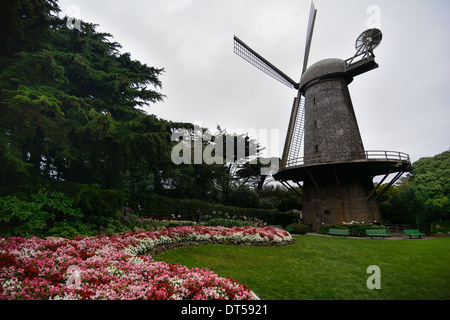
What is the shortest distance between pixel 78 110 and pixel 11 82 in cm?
309

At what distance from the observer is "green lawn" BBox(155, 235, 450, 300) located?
5160 millimetres

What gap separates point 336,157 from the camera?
19078mm

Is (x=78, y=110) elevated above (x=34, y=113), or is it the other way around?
(x=78, y=110)

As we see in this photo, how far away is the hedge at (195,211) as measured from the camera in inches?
797

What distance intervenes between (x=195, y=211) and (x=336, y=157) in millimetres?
14663

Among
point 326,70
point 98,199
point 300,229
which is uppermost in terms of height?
point 326,70

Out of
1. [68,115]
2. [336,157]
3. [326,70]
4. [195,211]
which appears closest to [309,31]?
[326,70]

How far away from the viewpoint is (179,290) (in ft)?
13.0

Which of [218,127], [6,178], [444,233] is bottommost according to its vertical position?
[444,233]

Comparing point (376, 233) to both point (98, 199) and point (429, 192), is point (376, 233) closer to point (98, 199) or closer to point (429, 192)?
point (429, 192)

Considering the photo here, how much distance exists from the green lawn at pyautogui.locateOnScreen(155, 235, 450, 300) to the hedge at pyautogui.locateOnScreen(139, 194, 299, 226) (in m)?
11.2
